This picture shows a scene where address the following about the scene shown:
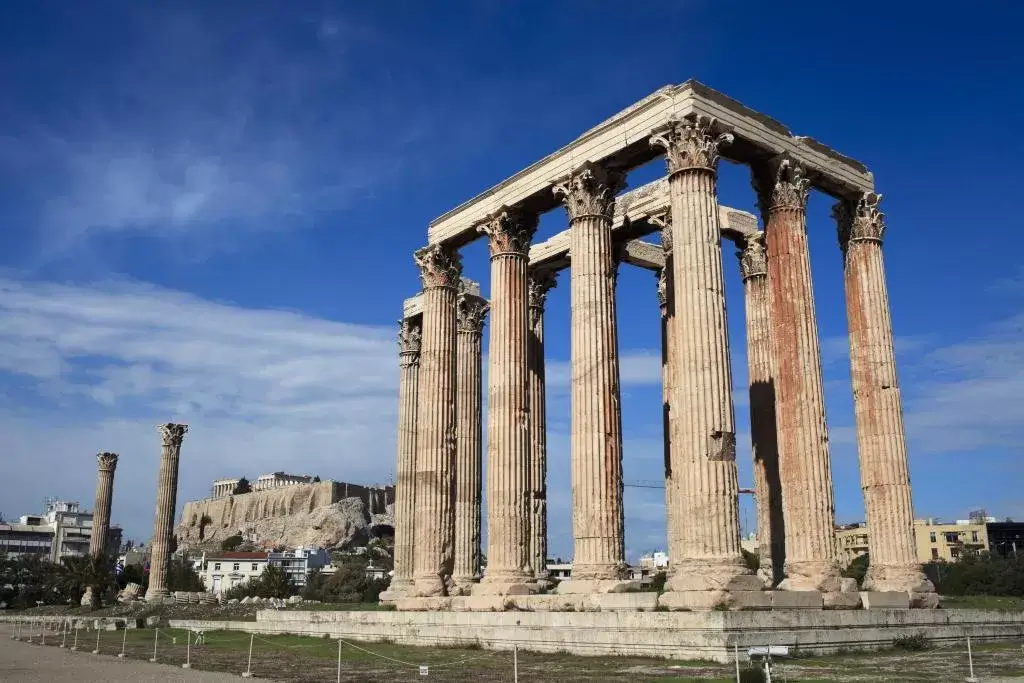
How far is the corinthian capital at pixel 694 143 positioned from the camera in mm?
23562

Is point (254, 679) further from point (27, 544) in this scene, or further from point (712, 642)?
point (27, 544)

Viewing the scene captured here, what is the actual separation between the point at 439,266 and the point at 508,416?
8312 mm

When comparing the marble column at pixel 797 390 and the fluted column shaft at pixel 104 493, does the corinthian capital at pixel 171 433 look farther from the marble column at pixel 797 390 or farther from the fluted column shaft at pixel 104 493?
the marble column at pixel 797 390

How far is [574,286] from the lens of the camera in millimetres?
26438

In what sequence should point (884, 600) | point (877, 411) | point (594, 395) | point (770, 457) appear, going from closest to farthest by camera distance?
point (884, 600) → point (594, 395) → point (877, 411) → point (770, 457)

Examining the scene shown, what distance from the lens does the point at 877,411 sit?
26.6 m

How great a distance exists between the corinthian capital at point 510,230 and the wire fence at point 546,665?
13.2 m

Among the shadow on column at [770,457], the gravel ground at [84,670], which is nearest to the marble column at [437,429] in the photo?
the gravel ground at [84,670]

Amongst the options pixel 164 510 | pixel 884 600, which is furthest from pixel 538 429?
pixel 164 510

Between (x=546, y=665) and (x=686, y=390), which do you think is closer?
(x=546, y=665)

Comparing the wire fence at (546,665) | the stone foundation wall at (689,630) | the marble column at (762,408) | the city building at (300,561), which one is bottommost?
the wire fence at (546,665)

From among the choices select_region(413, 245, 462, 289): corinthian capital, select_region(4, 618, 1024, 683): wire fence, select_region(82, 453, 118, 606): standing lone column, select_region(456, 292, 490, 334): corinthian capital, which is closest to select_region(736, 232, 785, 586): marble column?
select_region(4, 618, 1024, 683): wire fence

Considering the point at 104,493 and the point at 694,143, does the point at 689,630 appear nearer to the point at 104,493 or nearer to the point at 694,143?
the point at 694,143

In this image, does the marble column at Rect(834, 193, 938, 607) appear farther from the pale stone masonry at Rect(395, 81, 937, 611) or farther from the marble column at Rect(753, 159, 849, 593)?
the marble column at Rect(753, 159, 849, 593)
